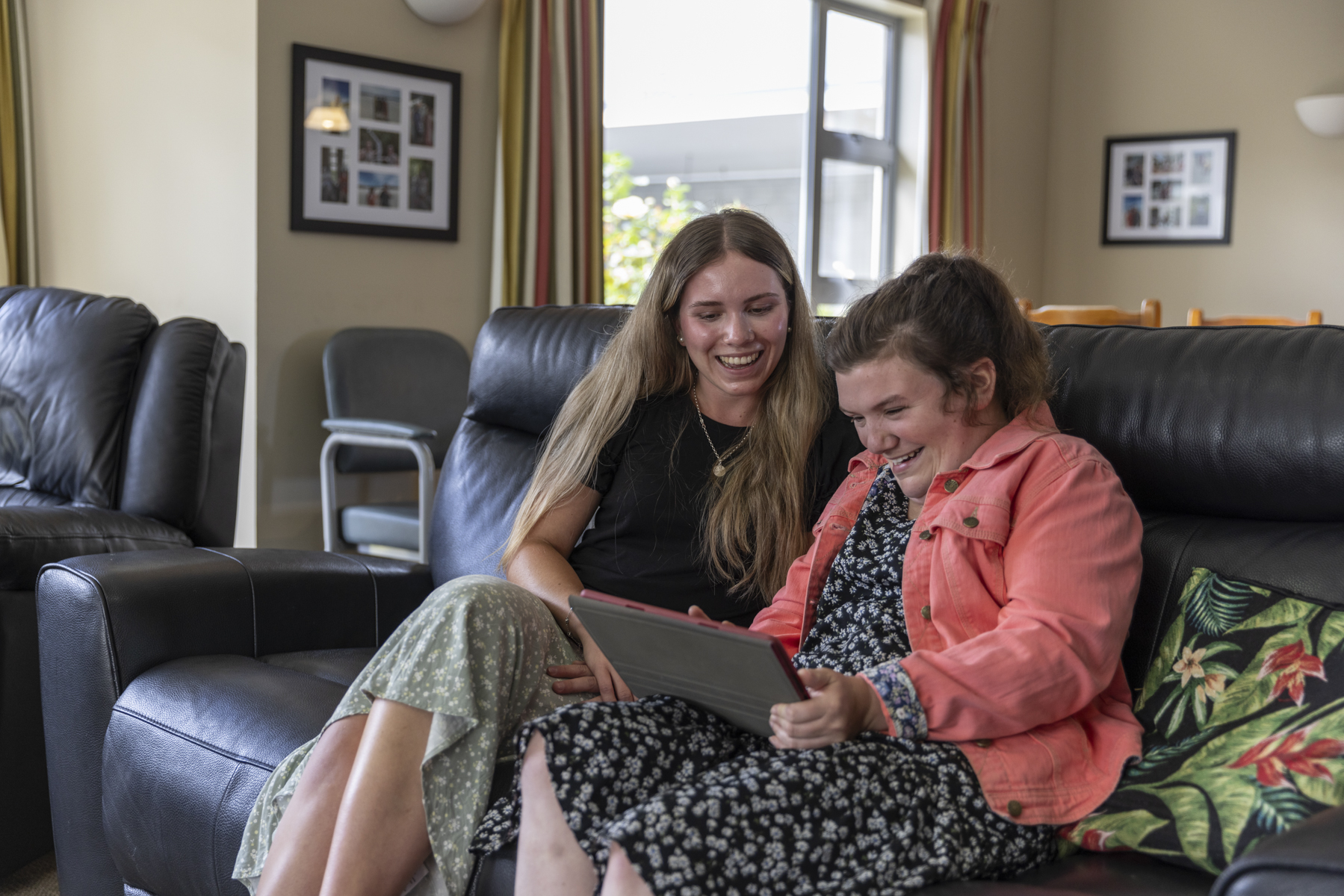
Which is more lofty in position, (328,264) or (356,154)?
(356,154)

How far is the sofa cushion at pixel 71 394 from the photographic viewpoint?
2.42 metres

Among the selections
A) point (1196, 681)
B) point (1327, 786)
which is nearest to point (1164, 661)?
point (1196, 681)

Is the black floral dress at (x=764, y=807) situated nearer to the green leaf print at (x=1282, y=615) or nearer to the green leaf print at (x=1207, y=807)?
the green leaf print at (x=1207, y=807)

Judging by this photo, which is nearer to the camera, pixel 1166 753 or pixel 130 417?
pixel 1166 753

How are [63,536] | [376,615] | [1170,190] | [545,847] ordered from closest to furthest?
1. [545,847]
2. [376,615]
3. [63,536]
4. [1170,190]

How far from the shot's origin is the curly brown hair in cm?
129

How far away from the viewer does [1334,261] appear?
5.25m

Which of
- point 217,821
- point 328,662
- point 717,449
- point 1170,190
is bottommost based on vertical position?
point 217,821

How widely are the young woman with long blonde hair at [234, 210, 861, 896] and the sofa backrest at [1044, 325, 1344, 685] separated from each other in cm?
38

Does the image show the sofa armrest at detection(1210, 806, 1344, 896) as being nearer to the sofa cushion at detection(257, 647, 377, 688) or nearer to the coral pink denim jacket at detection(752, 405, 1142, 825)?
the coral pink denim jacket at detection(752, 405, 1142, 825)

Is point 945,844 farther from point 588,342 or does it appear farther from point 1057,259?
point 1057,259

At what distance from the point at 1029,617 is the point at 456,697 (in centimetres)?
61

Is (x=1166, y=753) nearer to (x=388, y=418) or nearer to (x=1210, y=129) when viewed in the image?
(x=388, y=418)

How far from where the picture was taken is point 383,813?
124cm
